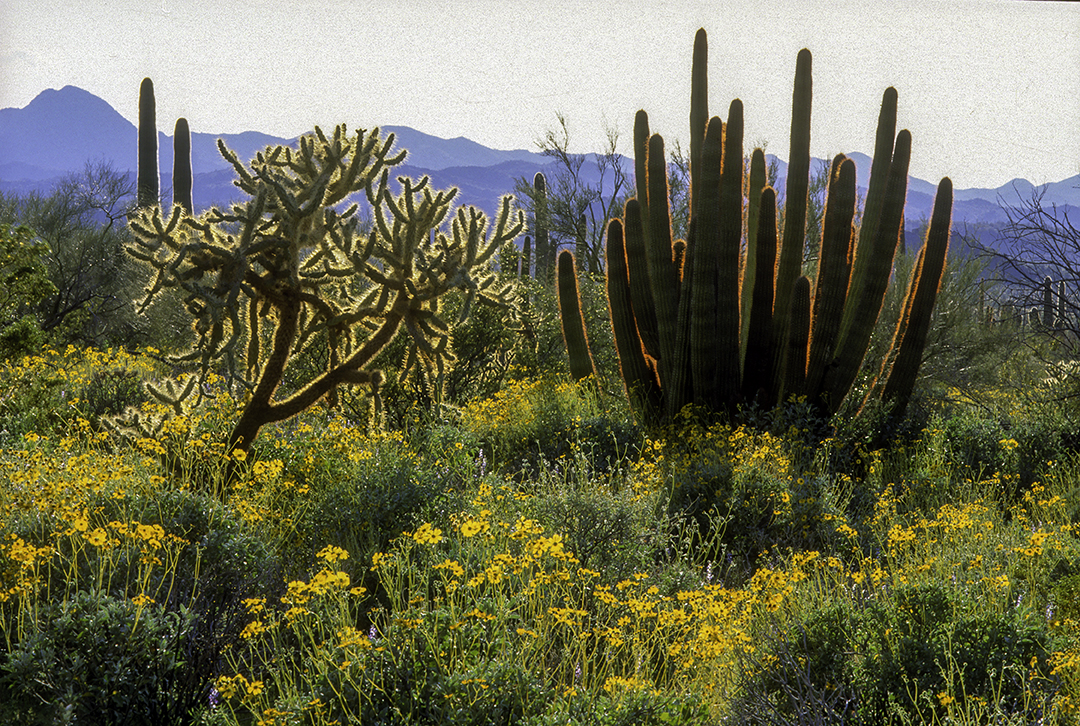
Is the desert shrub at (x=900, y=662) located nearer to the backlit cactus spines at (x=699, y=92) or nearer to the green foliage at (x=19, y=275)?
the backlit cactus spines at (x=699, y=92)

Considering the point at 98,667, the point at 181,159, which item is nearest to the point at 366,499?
the point at 98,667

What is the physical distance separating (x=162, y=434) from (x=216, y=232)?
146 cm

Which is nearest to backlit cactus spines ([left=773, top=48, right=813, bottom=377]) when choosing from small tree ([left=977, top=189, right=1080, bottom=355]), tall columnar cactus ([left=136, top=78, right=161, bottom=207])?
small tree ([left=977, top=189, right=1080, bottom=355])

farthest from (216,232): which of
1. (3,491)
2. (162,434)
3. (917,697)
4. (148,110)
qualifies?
(148,110)

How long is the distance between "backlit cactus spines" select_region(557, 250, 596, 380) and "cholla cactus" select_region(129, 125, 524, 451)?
146 inches

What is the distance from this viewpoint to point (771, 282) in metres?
8.49

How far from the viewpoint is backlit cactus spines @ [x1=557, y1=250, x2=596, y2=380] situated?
9570 millimetres

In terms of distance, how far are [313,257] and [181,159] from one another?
1368 centimetres

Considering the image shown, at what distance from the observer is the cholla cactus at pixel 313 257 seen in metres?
5.04

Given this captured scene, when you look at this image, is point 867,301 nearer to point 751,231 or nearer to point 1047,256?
point 751,231

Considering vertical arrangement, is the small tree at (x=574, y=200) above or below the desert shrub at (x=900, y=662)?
above

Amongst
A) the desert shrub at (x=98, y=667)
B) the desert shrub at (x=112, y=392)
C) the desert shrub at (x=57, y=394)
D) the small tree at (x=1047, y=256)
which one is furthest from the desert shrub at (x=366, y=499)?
the small tree at (x=1047, y=256)

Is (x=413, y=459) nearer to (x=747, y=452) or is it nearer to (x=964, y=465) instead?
(x=747, y=452)

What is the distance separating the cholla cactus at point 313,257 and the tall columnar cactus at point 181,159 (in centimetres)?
1314
